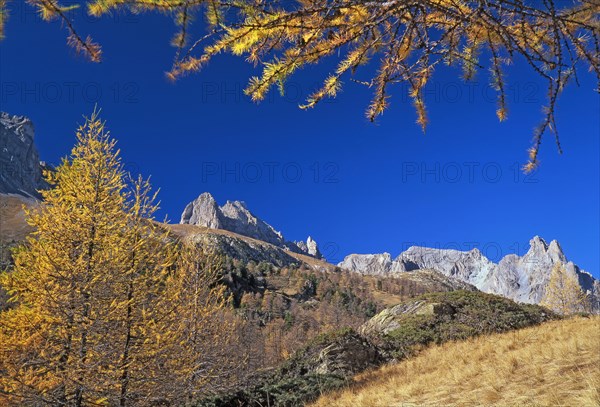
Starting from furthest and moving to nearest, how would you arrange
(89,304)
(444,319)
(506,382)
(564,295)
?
(564,295) < (444,319) < (89,304) < (506,382)

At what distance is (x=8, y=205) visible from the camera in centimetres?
10631

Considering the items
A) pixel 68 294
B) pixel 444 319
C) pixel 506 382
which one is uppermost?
pixel 68 294

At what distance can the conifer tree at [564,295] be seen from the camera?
33281 millimetres

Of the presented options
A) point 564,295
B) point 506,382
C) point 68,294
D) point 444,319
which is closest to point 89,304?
point 68,294

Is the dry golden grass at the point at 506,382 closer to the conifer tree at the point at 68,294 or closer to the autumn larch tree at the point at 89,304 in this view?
the autumn larch tree at the point at 89,304

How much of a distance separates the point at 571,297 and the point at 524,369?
110 feet

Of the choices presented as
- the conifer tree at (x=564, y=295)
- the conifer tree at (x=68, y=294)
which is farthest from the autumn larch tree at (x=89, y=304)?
the conifer tree at (x=564, y=295)

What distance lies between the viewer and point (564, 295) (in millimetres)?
33812

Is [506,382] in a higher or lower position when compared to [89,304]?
lower

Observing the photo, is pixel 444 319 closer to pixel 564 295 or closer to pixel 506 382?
pixel 506 382

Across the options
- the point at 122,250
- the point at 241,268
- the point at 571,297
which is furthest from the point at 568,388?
the point at 241,268

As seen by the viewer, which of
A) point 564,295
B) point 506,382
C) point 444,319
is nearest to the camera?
point 506,382

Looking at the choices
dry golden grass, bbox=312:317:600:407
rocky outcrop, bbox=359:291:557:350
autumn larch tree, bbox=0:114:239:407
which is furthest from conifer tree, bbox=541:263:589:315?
autumn larch tree, bbox=0:114:239:407

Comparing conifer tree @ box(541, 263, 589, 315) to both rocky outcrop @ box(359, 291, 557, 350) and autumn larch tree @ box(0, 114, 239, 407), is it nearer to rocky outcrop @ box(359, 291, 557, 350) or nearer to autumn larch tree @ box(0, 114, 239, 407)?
rocky outcrop @ box(359, 291, 557, 350)
